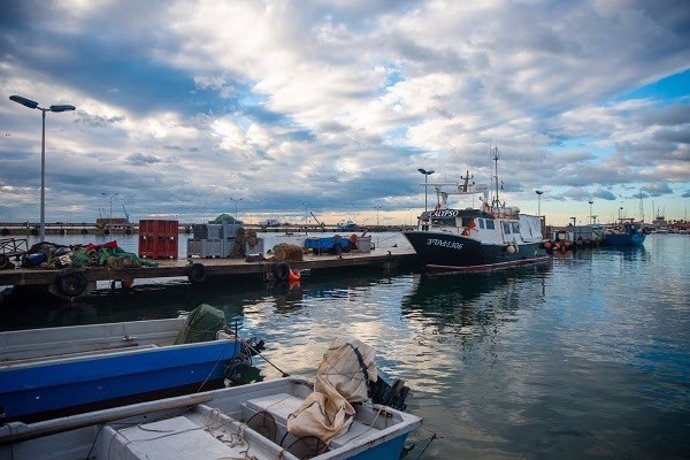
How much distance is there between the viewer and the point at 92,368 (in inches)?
310

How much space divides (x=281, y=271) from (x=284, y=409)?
19.4m

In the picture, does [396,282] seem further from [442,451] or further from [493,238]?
[442,451]

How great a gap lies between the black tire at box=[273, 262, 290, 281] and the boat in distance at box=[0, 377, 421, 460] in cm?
1895

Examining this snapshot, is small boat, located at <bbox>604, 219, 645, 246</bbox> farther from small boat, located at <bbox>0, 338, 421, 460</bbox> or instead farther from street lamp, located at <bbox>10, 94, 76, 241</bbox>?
small boat, located at <bbox>0, 338, 421, 460</bbox>

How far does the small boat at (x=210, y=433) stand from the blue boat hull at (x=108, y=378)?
8.18 feet

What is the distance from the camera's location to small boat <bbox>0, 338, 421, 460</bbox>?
4.95m

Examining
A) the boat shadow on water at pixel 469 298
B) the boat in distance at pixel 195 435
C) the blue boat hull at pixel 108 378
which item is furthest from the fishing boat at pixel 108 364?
the boat shadow on water at pixel 469 298

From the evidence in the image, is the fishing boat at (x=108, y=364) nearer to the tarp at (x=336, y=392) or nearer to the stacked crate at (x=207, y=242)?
the tarp at (x=336, y=392)

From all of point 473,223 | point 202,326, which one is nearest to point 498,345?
point 202,326

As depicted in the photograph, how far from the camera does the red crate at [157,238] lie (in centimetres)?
2533

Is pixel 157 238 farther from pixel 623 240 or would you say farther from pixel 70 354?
pixel 623 240

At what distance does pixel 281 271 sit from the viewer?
25.4m

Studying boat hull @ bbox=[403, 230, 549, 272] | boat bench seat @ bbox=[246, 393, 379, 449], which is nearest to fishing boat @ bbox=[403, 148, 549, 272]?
boat hull @ bbox=[403, 230, 549, 272]

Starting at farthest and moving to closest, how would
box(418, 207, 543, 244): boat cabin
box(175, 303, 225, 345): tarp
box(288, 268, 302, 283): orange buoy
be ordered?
box(418, 207, 543, 244): boat cabin
box(288, 268, 302, 283): orange buoy
box(175, 303, 225, 345): tarp
